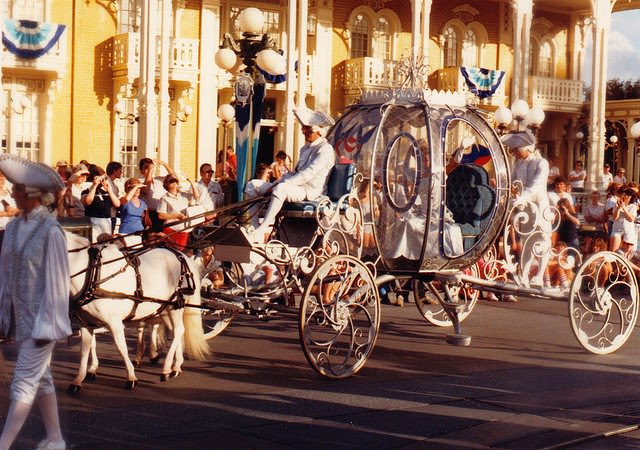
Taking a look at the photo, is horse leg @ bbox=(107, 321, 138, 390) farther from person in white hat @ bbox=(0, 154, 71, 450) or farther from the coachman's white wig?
the coachman's white wig

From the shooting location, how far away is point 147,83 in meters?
26.3

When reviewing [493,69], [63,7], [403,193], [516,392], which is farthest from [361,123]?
[493,69]

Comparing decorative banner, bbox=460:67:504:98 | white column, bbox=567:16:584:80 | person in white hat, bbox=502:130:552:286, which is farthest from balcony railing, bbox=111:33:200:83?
person in white hat, bbox=502:130:552:286

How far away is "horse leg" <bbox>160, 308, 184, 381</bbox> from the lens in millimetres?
9617

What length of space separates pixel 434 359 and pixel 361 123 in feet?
8.30

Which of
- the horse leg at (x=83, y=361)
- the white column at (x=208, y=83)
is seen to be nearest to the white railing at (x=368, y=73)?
the white column at (x=208, y=83)

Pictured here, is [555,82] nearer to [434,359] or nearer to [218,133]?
[218,133]

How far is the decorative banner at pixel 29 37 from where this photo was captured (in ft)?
87.3

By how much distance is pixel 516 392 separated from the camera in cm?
960

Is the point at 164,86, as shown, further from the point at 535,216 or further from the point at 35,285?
the point at 35,285

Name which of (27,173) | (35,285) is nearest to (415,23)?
(27,173)

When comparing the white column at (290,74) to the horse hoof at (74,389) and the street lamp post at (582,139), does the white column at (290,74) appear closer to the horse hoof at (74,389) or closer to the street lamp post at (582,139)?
the street lamp post at (582,139)

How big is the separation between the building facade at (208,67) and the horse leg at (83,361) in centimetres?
1717

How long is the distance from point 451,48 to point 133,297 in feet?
95.3
